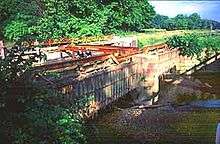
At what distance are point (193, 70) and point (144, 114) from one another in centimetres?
1591

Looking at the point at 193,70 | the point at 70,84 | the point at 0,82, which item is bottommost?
the point at 193,70

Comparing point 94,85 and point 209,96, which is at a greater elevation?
point 94,85

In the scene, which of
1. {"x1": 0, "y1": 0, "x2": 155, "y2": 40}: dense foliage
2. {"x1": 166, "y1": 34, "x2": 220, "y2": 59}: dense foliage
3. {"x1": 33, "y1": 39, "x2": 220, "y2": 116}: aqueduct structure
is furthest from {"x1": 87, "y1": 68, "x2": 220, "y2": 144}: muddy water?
{"x1": 0, "y1": 0, "x2": 155, "y2": 40}: dense foliage

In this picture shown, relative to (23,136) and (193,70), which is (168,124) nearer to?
(23,136)

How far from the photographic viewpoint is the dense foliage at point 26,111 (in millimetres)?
6816

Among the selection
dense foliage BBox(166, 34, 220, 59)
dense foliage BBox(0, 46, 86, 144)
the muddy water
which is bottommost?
the muddy water

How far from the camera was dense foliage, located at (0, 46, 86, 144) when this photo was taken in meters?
6.82

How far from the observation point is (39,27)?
3312 cm

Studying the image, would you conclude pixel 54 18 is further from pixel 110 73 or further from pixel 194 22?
pixel 194 22

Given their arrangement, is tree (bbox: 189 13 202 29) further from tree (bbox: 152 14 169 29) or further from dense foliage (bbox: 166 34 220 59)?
dense foliage (bbox: 166 34 220 59)

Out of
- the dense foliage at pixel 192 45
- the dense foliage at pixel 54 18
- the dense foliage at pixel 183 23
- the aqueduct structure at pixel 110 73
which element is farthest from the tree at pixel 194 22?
the aqueduct structure at pixel 110 73

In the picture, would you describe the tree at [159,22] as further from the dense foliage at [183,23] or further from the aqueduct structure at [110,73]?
the aqueduct structure at [110,73]

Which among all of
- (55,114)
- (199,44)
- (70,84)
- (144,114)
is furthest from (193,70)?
(55,114)

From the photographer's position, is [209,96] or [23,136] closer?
[23,136]
